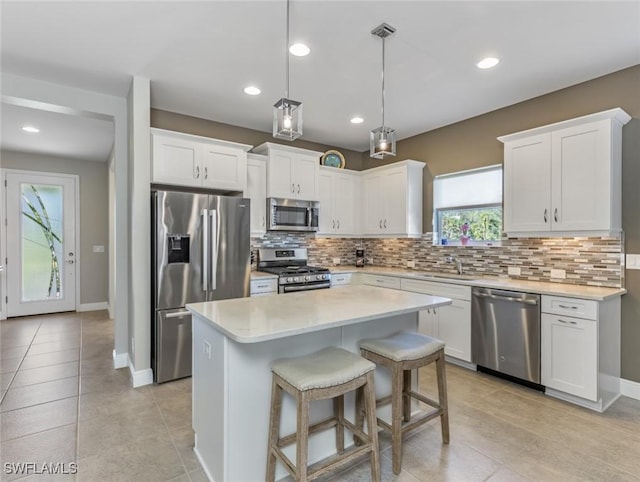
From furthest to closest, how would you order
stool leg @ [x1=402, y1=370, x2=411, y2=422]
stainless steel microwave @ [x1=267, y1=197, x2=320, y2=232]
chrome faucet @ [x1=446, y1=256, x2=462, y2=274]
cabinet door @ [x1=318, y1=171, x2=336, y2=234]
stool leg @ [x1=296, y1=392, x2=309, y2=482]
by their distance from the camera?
1. cabinet door @ [x1=318, y1=171, x2=336, y2=234]
2. stainless steel microwave @ [x1=267, y1=197, x2=320, y2=232]
3. chrome faucet @ [x1=446, y1=256, x2=462, y2=274]
4. stool leg @ [x1=402, y1=370, x2=411, y2=422]
5. stool leg @ [x1=296, y1=392, x2=309, y2=482]

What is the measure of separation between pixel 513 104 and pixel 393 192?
1.69 m

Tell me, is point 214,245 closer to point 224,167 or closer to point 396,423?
point 224,167

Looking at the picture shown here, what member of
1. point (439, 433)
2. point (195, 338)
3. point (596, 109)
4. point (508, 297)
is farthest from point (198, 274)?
point (596, 109)

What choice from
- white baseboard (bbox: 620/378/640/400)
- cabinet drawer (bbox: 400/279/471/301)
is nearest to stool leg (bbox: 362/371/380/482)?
cabinet drawer (bbox: 400/279/471/301)

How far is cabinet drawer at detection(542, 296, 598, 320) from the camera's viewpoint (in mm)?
2691

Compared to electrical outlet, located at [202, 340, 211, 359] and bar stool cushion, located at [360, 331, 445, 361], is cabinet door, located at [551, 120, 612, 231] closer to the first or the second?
bar stool cushion, located at [360, 331, 445, 361]

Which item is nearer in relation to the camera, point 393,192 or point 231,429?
point 231,429

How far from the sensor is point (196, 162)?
3641mm

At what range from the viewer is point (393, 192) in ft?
15.6

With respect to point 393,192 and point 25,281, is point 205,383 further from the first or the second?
point 25,281

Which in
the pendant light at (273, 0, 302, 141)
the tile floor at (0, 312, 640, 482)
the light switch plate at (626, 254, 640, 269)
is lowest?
the tile floor at (0, 312, 640, 482)

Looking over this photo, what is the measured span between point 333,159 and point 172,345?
3.42 metres

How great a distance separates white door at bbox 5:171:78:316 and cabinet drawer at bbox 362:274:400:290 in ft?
17.2

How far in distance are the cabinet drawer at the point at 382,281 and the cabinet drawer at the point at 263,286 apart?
4.32ft
